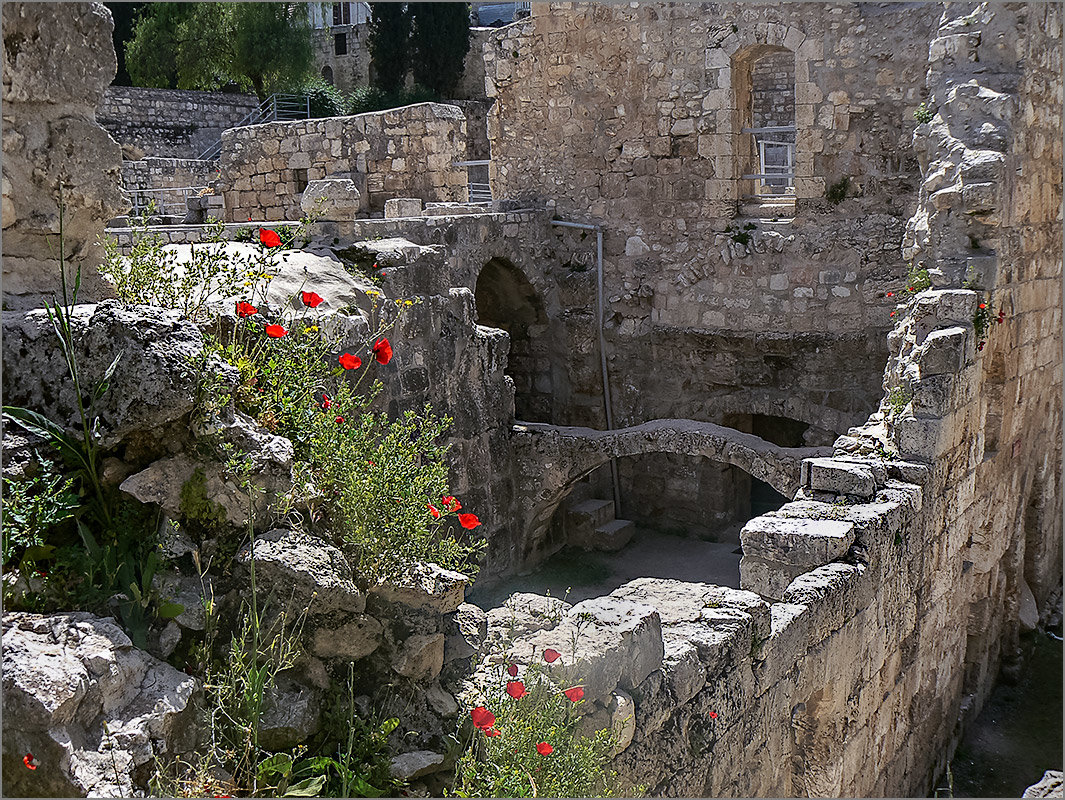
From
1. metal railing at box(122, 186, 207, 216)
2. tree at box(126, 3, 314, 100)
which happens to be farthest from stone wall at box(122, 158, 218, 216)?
tree at box(126, 3, 314, 100)

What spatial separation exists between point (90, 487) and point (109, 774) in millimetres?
837

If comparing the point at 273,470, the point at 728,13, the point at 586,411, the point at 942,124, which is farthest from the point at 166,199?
the point at 273,470

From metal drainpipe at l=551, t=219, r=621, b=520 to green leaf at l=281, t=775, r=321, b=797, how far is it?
10.2 metres

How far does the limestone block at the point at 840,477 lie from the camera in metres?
6.62

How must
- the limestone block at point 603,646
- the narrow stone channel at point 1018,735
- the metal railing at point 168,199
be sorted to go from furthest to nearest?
the metal railing at point 168,199 → the narrow stone channel at point 1018,735 → the limestone block at point 603,646

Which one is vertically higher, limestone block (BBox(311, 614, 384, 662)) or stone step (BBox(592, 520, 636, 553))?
limestone block (BBox(311, 614, 384, 662))

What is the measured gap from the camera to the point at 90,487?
9.58 ft

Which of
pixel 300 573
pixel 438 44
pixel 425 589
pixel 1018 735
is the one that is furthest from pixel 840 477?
pixel 438 44

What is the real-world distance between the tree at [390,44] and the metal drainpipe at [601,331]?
17739 mm

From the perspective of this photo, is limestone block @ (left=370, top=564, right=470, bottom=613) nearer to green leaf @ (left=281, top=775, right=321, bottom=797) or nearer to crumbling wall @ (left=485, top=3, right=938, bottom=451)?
green leaf @ (left=281, top=775, right=321, bottom=797)

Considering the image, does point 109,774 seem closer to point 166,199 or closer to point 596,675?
point 596,675

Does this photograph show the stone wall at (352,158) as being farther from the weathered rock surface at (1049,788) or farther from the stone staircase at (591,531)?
the weathered rock surface at (1049,788)

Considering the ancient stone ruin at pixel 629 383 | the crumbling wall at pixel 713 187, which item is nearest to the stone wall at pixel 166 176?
the ancient stone ruin at pixel 629 383

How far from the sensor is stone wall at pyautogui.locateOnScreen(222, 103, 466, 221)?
12.2m
